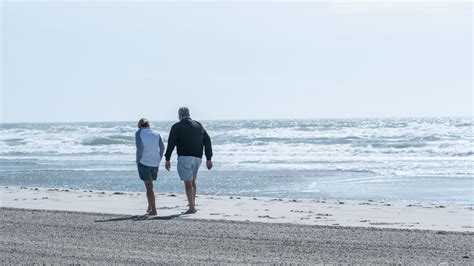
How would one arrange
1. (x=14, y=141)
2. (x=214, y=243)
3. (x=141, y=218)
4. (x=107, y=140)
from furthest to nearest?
(x=14, y=141)
(x=107, y=140)
(x=141, y=218)
(x=214, y=243)

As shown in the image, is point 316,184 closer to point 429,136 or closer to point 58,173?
point 58,173

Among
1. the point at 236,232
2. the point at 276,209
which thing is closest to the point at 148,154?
the point at 276,209

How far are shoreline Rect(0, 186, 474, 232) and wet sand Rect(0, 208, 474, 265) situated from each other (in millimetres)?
862

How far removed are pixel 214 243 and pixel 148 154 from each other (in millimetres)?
3546

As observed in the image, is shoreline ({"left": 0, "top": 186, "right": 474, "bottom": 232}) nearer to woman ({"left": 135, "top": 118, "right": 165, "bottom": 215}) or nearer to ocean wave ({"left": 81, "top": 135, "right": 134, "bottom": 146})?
woman ({"left": 135, "top": 118, "right": 165, "bottom": 215})

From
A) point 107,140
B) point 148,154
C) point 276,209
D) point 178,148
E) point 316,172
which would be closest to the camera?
point 148,154

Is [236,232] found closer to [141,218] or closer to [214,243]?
[214,243]

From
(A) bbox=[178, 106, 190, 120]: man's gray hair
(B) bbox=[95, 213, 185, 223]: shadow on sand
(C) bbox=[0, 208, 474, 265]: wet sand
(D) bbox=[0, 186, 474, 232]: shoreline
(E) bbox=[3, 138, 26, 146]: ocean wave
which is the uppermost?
(A) bbox=[178, 106, 190, 120]: man's gray hair

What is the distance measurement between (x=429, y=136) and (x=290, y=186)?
29.6 m

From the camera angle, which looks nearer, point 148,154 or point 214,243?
point 214,243

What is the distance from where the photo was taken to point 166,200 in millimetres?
16031

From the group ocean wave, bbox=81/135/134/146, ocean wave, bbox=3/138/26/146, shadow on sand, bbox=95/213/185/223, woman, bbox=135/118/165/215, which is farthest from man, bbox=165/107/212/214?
ocean wave, bbox=3/138/26/146

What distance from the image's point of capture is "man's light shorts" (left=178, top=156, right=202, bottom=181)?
44.4ft

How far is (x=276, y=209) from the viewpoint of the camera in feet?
47.1
